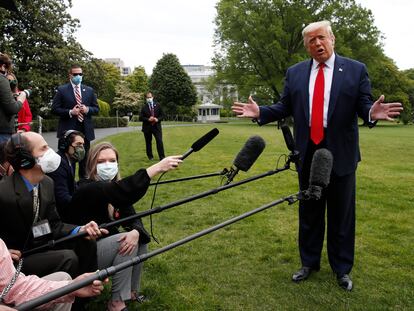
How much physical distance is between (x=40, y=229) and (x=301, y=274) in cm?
263

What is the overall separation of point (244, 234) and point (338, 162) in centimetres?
221

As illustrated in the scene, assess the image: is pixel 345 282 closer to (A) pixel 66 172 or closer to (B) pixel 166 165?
(B) pixel 166 165

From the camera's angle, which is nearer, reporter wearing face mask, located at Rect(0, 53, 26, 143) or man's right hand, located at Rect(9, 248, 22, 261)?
man's right hand, located at Rect(9, 248, 22, 261)

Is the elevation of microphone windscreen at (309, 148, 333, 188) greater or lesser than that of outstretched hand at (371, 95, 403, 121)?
lesser

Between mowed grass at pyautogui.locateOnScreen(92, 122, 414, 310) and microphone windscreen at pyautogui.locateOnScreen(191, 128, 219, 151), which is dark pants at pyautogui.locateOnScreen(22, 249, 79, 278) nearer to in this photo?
mowed grass at pyautogui.locateOnScreen(92, 122, 414, 310)

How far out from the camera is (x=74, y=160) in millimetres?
4582

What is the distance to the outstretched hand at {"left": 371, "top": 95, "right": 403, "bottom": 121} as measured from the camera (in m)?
3.53

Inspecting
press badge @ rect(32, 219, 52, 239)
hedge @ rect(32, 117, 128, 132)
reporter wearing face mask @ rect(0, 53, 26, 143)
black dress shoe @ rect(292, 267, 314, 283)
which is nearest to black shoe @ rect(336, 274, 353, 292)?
black dress shoe @ rect(292, 267, 314, 283)

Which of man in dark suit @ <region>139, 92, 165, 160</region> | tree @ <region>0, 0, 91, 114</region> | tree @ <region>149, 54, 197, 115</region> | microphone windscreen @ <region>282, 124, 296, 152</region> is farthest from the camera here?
tree @ <region>149, 54, 197, 115</region>

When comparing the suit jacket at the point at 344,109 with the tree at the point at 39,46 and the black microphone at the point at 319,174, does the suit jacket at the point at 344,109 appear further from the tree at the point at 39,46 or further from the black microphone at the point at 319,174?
the tree at the point at 39,46

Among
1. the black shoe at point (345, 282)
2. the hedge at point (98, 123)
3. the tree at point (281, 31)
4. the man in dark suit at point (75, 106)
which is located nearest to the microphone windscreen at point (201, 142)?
the black shoe at point (345, 282)

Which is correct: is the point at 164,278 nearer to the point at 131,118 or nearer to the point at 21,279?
the point at 21,279

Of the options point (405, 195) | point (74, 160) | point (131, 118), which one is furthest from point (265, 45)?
point (74, 160)

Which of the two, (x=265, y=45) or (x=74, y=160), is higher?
(x=265, y=45)
